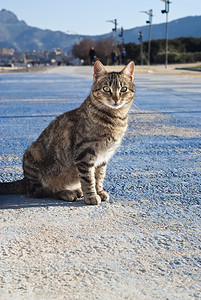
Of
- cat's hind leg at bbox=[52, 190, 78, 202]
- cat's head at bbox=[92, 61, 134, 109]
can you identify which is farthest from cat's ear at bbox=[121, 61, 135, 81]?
cat's hind leg at bbox=[52, 190, 78, 202]

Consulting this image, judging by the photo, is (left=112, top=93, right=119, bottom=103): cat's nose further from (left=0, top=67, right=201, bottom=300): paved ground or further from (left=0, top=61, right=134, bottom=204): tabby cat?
(left=0, top=67, right=201, bottom=300): paved ground

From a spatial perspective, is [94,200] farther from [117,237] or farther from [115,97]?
[115,97]

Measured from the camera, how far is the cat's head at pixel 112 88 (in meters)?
4.04

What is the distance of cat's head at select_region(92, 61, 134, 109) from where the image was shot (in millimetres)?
4045

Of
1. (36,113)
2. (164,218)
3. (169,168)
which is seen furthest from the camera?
(36,113)

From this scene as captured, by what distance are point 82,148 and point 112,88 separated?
2.08 ft

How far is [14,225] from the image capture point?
341 centimetres

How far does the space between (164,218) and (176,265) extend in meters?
0.89

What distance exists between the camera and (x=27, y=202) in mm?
4004

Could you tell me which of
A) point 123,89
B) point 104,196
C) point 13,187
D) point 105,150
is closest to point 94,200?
point 104,196

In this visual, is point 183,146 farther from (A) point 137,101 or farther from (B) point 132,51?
(B) point 132,51

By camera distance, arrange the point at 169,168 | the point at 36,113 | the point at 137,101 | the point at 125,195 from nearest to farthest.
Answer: the point at 125,195 < the point at 169,168 < the point at 36,113 < the point at 137,101

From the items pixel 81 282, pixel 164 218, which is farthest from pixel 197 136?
pixel 81 282

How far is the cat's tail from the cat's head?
1089mm
